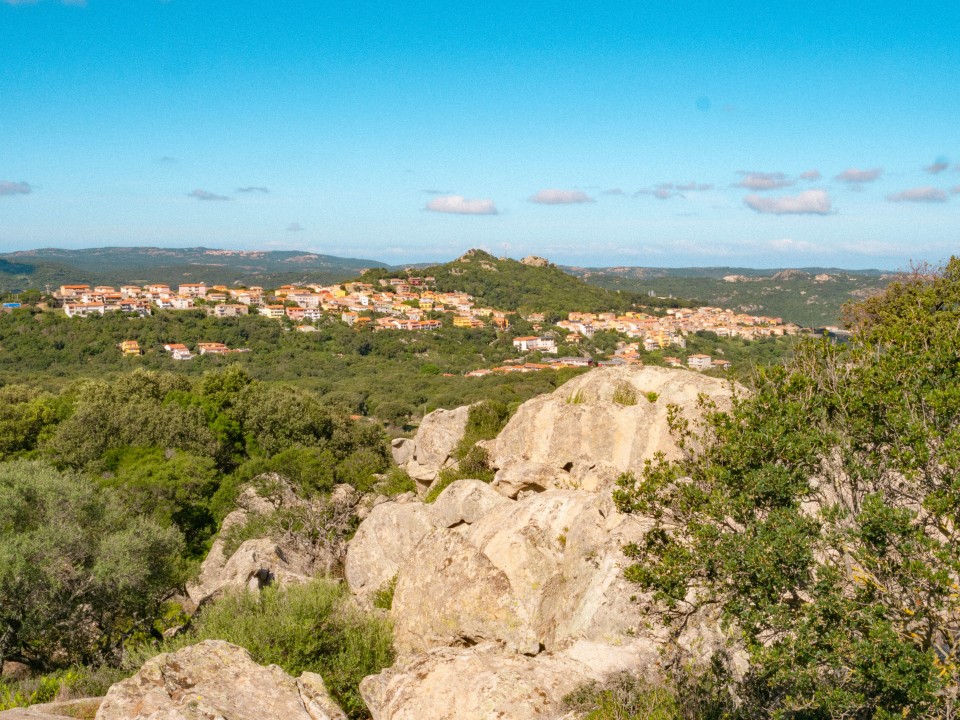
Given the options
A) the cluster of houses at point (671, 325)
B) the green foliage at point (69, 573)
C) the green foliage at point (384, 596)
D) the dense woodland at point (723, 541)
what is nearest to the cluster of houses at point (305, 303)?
the cluster of houses at point (671, 325)

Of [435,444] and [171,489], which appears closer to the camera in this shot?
[435,444]

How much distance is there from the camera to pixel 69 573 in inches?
626

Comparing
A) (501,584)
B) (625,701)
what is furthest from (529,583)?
(625,701)

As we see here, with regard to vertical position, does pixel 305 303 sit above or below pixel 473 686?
above

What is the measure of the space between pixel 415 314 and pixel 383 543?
150 metres

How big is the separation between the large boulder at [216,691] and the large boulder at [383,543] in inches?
292

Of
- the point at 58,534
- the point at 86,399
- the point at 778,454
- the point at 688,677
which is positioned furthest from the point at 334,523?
the point at 86,399

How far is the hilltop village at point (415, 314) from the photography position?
139250 millimetres

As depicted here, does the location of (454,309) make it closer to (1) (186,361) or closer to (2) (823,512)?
(1) (186,361)

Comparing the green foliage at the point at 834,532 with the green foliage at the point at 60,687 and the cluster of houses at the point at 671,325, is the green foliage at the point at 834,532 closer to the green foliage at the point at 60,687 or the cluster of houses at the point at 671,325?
the green foliage at the point at 60,687

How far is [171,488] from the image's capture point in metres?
28.3

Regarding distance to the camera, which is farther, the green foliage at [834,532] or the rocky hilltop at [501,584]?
the rocky hilltop at [501,584]

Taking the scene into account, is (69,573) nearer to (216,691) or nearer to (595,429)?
(216,691)

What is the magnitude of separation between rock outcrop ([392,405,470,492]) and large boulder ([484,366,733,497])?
534cm
